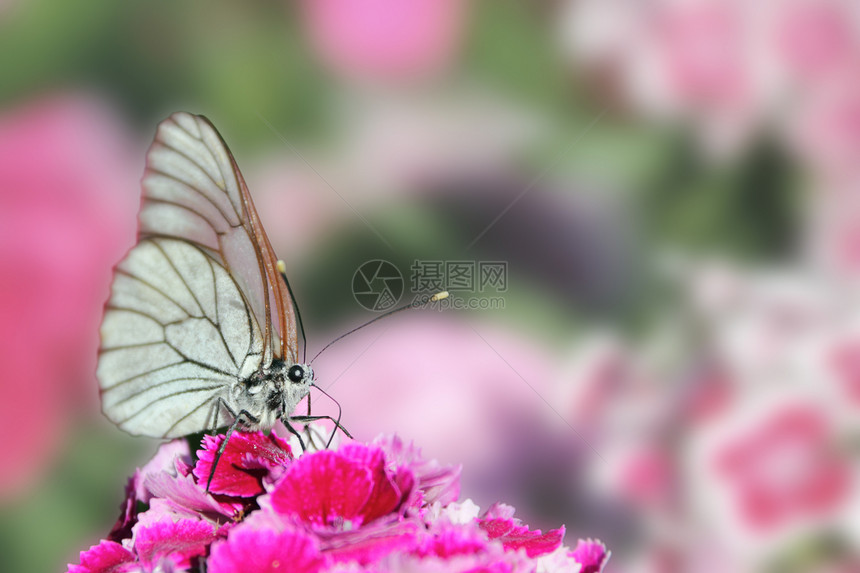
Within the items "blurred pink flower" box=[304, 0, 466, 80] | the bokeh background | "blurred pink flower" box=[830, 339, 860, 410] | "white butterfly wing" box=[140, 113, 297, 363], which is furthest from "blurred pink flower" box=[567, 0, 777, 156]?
"white butterfly wing" box=[140, 113, 297, 363]

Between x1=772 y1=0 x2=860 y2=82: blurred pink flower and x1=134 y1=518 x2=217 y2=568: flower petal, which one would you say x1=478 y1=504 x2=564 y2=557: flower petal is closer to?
x1=134 y1=518 x2=217 y2=568: flower petal

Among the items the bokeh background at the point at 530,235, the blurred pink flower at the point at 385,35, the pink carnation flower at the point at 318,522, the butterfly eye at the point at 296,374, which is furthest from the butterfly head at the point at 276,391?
the blurred pink flower at the point at 385,35

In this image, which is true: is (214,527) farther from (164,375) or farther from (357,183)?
(357,183)

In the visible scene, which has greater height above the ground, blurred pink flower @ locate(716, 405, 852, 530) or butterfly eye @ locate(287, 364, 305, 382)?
blurred pink flower @ locate(716, 405, 852, 530)

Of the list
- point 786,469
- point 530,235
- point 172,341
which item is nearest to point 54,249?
point 172,341

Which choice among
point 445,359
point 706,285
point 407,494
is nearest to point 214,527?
point 407,494

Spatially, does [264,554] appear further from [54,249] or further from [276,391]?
[54,249]
